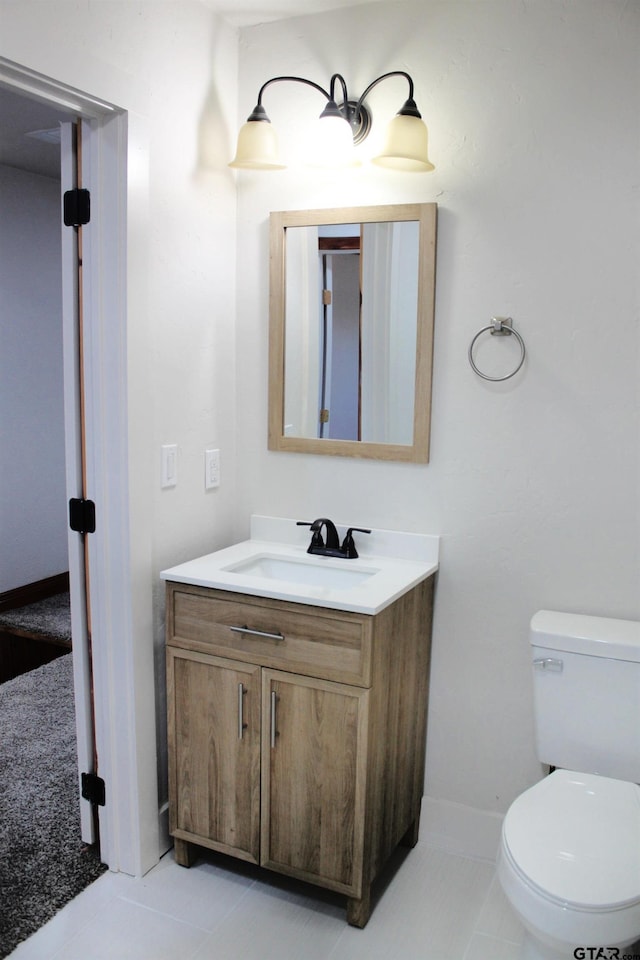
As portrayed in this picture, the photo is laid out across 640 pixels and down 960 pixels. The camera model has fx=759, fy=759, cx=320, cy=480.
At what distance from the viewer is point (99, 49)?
5.93ft

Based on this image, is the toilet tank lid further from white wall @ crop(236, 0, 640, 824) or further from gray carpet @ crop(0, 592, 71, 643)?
gray carpet @ crop(0, 592, 71, 643)

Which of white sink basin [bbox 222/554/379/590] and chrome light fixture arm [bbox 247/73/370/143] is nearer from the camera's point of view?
chrome light fixture arm [bbox 247/73/370/143]

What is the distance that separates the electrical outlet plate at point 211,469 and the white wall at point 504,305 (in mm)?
341

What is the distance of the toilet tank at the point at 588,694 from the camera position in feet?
6.22

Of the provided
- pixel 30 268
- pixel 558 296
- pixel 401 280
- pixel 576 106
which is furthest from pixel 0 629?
pixel 576 106

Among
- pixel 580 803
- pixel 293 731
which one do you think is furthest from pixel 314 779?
pixel 580 803

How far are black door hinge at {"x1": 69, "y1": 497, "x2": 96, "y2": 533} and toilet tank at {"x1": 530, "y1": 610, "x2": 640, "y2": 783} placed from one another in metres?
1.22

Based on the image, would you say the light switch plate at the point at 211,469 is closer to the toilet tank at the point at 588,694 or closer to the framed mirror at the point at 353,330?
the framed mirror at the point at 353,330

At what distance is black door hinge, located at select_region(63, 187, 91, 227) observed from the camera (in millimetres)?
1953

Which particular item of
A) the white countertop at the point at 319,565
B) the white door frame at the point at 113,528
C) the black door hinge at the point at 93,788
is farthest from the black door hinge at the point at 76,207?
the black door hinge at the point at 93,788

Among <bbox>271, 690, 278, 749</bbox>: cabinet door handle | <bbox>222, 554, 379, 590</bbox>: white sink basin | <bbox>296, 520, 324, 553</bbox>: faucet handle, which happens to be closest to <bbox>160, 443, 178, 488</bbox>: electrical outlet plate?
<bbox>222, 554, 379, 590</bbox>: white sink basin

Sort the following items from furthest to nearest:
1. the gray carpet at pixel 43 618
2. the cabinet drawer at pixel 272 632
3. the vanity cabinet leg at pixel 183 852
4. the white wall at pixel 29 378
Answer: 1. the white wall at pixel 29 378
2. the gray carpet at pixel 43 618
3. the vanity cabinet leg at pixel 183 852
4. the cabinet drawer at pixel 272 632

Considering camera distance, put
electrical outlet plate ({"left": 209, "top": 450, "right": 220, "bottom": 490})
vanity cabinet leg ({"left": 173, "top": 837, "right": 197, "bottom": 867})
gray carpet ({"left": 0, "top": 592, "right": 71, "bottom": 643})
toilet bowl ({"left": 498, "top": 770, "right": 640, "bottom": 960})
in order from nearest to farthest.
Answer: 1. toilet bowl ({"left": 498, "top": 770, "right": 640, "bottom": 960})
2. vanity cabinet leg ({"left": 173, "top": 837, "right": 197, "bottom": 867})
3. electrical outlet plate ({"left": 209, "top": 450, "right": 220, "bottom": 490})
4. gray carpet ({"left": 0, "top": 592, "right": 71, "bottom": 643})

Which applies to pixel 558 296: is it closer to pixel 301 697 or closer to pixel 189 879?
pixel 301 697
